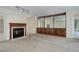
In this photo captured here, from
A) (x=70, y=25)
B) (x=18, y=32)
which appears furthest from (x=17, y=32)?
(x=70, y=25)

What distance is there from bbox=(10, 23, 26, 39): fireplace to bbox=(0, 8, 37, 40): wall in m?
0.27

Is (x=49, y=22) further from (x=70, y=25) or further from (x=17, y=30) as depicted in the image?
(x=17, y=30)

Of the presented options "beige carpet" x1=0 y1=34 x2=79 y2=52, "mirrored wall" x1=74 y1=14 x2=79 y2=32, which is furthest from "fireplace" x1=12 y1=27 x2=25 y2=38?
"mirrored wall" x1=74 y1=14 x2=79 y2=32

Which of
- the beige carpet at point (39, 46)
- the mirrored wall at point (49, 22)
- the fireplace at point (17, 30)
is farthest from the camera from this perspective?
the mirrored wall at point (49, 22)

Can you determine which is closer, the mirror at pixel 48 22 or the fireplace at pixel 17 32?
the fireplace at pixel 17 32

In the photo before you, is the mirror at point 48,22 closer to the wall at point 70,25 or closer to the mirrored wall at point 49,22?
the mirrored wall at point 49,22

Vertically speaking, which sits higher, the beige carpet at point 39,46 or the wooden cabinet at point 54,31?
the wooden cabinet at point 54,31

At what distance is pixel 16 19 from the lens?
7.43 meters

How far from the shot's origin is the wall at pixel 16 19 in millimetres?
6429

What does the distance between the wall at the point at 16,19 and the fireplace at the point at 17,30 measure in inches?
10.8

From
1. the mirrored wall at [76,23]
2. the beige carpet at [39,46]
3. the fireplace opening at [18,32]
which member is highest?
the mirrored wall at [76,23]

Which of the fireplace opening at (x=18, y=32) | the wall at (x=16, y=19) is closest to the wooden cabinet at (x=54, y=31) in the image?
the wall at (x=16, y=19)

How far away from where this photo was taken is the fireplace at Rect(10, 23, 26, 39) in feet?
22.6

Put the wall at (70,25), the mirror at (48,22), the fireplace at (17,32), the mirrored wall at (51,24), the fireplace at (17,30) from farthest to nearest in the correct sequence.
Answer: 1. the mirror at (48,22)
2. the mirrored wall at (51,24)
3. the fireplace at (17,32)
4. the wall at (70,25)
5. the fireplace at (17,30)
